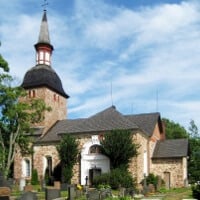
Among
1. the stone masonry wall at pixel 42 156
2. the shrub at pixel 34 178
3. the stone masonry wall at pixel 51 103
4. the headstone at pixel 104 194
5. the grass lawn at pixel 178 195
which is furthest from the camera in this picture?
the stone masonry wall at pixel 51 103

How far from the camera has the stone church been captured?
38438 mm

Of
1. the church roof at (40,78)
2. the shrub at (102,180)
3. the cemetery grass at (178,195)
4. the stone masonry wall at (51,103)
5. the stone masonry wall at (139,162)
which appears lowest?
the cemetery grass at (178,195)

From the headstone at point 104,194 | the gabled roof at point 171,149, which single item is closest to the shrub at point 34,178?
the gabled roof at point 171,149

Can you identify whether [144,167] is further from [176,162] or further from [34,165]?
[34,165]

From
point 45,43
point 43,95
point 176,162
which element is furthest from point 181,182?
point 45,43

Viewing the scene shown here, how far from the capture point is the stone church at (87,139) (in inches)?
1513

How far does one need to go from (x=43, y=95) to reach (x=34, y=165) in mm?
8605

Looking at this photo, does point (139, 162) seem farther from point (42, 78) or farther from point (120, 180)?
point (42, 78)

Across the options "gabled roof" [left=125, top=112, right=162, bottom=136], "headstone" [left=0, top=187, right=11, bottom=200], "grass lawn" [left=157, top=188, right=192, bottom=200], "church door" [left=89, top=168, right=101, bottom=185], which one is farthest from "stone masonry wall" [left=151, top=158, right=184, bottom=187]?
"headstone" [left=0, top=187, right=11, bottom=200]

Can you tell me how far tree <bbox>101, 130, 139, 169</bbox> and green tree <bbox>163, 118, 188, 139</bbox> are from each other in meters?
27.6

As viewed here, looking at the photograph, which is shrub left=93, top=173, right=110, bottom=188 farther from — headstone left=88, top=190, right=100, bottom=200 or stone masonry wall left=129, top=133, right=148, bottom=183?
headstone left=88, top=190, right=100, bottom=200

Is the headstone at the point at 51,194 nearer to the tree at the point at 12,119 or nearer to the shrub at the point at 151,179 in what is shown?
the tree at the point at 12,119

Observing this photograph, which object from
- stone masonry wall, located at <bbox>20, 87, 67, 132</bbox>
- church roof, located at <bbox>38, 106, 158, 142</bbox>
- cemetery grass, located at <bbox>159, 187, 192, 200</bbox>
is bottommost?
cemetery grass, located at <bbox>159, 187, 192, 200</bbox>

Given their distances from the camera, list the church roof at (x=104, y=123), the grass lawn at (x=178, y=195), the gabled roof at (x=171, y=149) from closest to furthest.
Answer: the grass lawn at (x=178, y=195)
the church roof at (x=104, y=123)
the gabled roof at (x=171, y=149)
